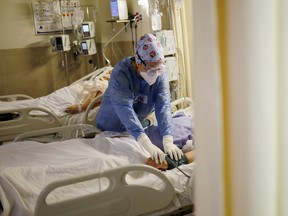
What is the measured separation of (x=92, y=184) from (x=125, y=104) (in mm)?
552

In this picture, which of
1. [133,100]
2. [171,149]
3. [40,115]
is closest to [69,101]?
[40,115]

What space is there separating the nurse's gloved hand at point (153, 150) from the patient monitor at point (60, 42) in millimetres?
2447

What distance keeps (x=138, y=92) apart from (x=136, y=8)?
2.02 meters

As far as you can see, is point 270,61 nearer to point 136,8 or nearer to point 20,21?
point 136,8

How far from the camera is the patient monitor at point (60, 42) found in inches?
151

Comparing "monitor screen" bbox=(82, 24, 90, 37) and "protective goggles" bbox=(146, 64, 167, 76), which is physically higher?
"monitor screen" bbox=(82, 24, 90, 37)

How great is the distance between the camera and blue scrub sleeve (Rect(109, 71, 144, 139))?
72.9 inches

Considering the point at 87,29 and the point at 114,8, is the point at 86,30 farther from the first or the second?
the point at 114,8

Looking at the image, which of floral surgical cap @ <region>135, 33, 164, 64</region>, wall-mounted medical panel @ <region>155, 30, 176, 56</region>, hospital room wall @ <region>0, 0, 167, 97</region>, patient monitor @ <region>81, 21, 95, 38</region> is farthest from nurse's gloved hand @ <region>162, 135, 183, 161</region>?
patient monitor @ <region>81, 21, 95, 38</region>

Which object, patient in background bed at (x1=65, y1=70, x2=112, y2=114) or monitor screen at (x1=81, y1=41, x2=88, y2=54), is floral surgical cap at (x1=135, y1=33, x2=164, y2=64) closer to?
patient in background bed at (x1=65, y1=70, x2=112, y2=114)

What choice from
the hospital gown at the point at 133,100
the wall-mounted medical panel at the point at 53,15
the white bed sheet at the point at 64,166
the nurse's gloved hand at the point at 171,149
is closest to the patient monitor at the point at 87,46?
the wall-mounted medical panel at the point at 53,15

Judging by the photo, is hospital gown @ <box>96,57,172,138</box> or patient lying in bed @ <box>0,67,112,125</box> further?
patient lying in bed @ <box>0,67,112,125</box>

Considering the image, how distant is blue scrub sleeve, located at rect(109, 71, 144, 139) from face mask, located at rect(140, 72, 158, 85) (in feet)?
0.34

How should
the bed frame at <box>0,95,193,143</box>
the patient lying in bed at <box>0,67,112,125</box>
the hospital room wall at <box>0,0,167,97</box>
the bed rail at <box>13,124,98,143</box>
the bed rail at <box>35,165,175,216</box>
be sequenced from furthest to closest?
the hospital room wall at <box>0,0,167,97</box>
the patient lying in bed at <box>0,67,112,125</box>
the bed frame at <box>0,95,193,143</box>
the bed rail at <box>13,124,98,143</box>
the bed rail at <box>35,165,175,216</box>
